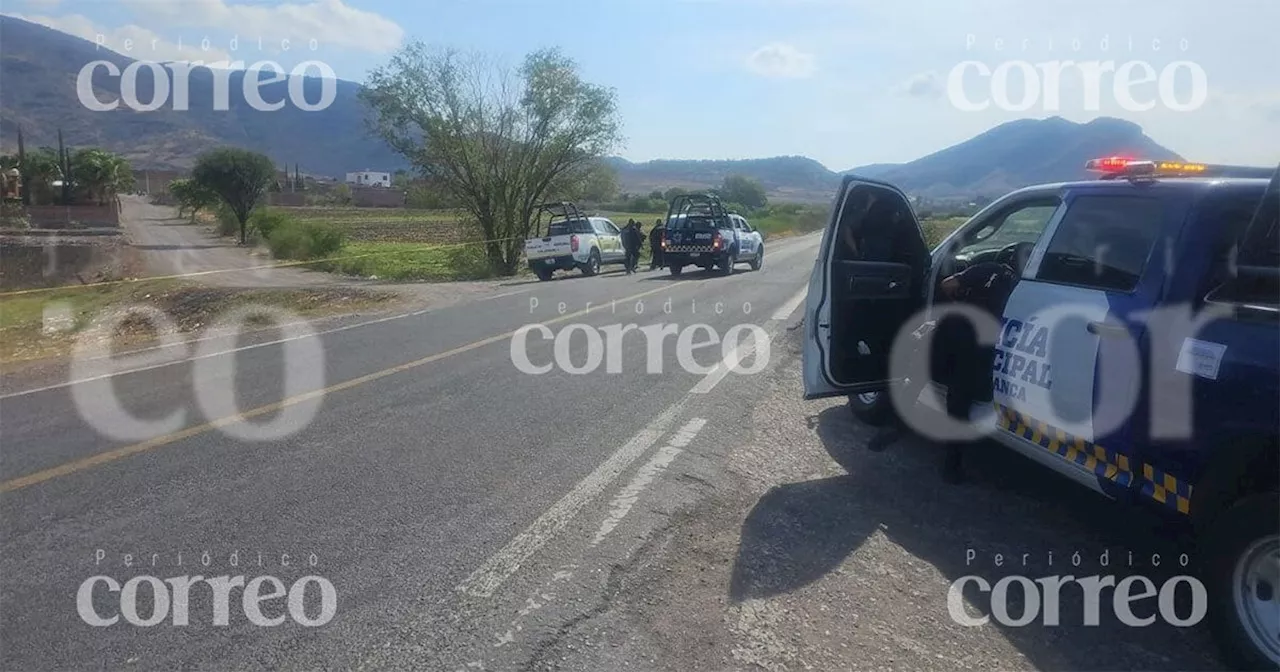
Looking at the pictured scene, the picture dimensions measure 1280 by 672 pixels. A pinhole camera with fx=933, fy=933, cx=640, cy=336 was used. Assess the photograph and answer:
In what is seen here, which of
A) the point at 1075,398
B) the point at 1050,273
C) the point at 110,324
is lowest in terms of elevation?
the point at 110,324

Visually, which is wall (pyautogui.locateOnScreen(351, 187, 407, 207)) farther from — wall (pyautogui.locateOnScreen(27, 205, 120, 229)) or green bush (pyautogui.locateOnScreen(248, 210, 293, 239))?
wall (pyautogui.locateOnScreen(27, 205, 120, 229))

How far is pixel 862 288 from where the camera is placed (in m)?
6.27

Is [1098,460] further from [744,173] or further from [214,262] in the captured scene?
[744,173]

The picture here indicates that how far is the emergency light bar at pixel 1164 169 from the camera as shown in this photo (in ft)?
15.1

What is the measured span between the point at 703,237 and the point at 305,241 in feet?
66.9

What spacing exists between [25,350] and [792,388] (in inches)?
471

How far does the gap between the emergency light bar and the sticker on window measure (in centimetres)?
112

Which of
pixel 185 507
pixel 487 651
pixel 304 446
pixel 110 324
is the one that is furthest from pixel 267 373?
pixel 110 324

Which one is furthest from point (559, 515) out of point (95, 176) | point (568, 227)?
point (95, 176)

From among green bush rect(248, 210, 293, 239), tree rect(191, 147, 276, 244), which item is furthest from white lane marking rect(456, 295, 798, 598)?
tree rect(191, 147, 276, 244)

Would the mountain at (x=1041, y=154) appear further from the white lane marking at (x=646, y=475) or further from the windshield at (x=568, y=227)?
the windshield at (x=568, y=227)

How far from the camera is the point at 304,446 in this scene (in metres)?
6.47

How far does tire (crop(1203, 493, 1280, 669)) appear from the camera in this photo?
3.59 metres

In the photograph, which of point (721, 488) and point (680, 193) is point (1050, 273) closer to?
point (721, 488)
